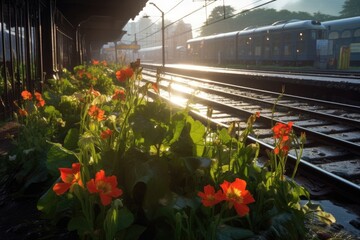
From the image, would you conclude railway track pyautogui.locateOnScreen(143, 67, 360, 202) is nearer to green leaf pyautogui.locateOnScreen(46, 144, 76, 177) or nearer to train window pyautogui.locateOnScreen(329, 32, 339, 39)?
green leaf pyautogui.locateOnScreen(46, 144, 76, 177)

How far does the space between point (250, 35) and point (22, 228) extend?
28.1 m

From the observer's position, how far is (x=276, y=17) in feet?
255

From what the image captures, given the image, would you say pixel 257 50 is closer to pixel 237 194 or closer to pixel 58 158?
pixel 58 158

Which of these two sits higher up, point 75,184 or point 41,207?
point 75,184

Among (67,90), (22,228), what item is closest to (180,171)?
(22,228)

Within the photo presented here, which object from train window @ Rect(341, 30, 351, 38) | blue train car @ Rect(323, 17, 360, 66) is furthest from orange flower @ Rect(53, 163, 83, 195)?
train window @ Rect(341, 30, 351, 38)

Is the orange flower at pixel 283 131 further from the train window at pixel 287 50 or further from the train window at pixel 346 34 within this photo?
the train window at pixel 346 34

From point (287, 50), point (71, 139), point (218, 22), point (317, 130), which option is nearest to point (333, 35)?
point (287, 50)

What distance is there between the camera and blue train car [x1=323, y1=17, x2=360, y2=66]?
24.5 m

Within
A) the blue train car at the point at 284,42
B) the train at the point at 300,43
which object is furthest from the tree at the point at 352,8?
the blue train car at the point at 284,42

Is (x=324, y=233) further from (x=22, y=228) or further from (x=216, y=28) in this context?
(x=216, y=28)

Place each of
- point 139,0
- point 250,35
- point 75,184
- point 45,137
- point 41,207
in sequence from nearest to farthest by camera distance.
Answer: point 75,184 → point 41,207 → point 45,137 → point 139,0 → point 250,35

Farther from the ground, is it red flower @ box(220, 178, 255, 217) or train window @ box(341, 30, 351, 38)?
train window @ box(341, 30, 351, 38)

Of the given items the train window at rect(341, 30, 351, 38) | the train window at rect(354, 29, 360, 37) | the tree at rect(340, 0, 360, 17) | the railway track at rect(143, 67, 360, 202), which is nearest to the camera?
the railway track at rect(143, 67, 360, 202)
